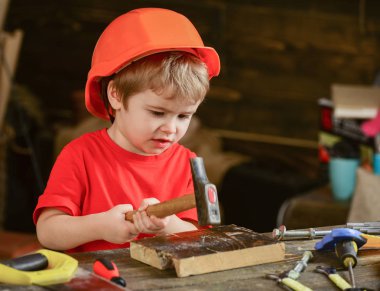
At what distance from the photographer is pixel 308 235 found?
1.88 meters

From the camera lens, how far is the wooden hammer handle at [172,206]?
1633 mm

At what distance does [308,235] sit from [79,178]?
1.97 ft

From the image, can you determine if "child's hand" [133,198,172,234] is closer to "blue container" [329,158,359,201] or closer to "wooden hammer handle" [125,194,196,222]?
"wooden hammer handle" [125,194,196,222]

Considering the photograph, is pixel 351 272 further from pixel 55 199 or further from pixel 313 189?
pixel 313 189

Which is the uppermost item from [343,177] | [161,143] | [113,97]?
[113,97]

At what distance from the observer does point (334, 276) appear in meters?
1.57

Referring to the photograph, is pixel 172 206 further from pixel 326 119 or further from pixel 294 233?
pixel 326 119

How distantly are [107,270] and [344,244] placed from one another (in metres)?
0.53

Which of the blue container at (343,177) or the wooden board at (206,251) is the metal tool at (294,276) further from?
the blue container at (343,177)

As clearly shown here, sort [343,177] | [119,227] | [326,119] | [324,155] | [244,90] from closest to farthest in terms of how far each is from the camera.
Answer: [119,227] < [343,177] < [326,119] < [324,155] < [244,90]

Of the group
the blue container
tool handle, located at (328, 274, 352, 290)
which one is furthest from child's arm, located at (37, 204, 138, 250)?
the blue container

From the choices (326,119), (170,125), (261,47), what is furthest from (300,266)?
(261,47)

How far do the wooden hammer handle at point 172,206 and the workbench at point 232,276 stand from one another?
0.11 m

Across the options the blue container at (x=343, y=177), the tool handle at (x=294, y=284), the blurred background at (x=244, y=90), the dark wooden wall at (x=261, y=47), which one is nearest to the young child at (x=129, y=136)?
the tool handle at (x=294, y=284)
